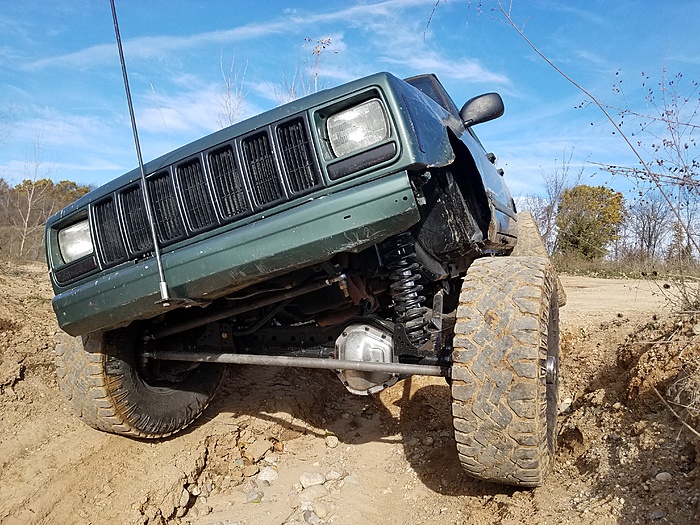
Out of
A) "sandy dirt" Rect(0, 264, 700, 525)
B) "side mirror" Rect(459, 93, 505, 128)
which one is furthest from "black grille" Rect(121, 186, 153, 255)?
"side mirror" Rect(459, 93, 505, 128)

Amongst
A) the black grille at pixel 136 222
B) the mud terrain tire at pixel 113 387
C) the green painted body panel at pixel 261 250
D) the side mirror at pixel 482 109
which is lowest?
the mud terrain tire at pixel 113 387

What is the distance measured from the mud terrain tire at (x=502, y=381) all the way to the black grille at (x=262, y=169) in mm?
1034

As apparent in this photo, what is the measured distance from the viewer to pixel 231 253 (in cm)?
229

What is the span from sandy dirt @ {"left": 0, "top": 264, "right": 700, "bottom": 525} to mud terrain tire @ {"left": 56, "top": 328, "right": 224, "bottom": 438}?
196 millimetres

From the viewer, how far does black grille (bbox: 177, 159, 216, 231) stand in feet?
8.21

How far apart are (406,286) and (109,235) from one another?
61.9 inches

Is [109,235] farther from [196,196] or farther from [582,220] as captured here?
[582,220]

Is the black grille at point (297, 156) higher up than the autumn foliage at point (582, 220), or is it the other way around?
the black grille at point (297, 156)

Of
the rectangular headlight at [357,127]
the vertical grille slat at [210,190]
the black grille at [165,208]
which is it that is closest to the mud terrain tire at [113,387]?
the vertical grille slat at [210,190]

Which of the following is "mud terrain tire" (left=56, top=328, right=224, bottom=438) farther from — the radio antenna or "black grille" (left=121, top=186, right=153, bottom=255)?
the radio antenna

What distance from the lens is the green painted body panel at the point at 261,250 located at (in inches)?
84.7

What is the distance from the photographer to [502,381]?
2.30 metres

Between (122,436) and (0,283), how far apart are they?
3437 millimetres

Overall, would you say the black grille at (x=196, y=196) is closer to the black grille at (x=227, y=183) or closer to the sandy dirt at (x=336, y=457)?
the black grille at (x=227, y=183)
